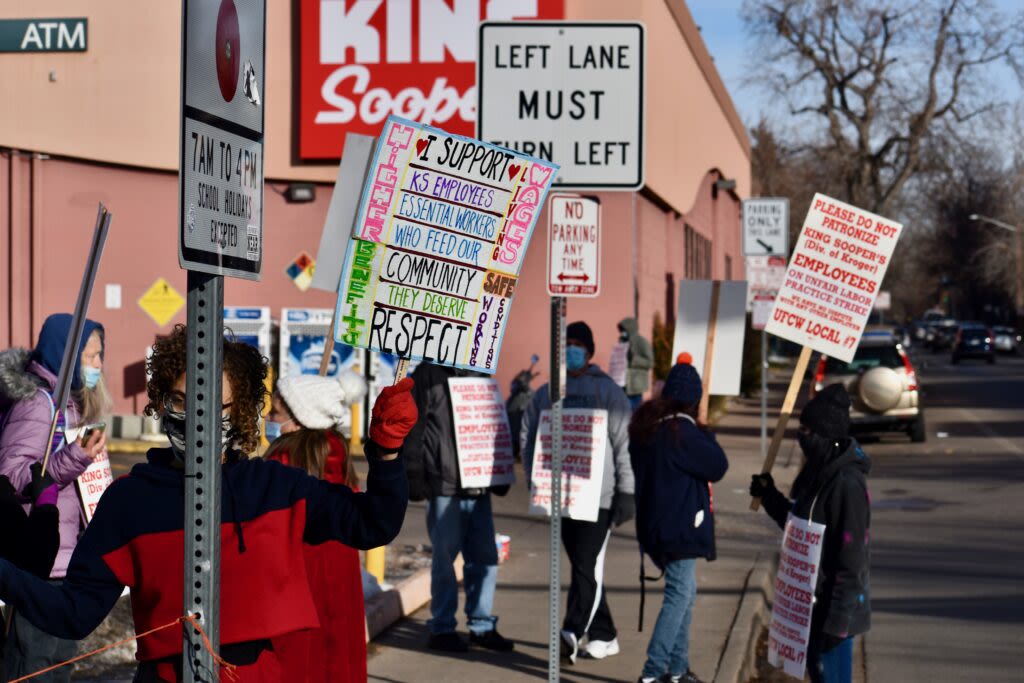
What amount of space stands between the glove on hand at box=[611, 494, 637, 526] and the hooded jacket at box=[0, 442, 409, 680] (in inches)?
188

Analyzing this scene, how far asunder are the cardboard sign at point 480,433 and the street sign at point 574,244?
1.49m

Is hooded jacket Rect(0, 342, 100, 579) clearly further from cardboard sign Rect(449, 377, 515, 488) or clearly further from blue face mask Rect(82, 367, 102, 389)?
cardboard sign Rect(449, 377, 515, 488)

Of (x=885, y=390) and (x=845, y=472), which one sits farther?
(x=885, y=390)

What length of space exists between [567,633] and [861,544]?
2531 millimetres

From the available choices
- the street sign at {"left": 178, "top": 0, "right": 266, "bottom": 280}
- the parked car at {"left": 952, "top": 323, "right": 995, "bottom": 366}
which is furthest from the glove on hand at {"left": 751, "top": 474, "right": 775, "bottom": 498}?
the parked car at {"left": 952, "top": 323, "right": 995, "bottom": 366}

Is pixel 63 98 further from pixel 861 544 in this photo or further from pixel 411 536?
pixel 861 544

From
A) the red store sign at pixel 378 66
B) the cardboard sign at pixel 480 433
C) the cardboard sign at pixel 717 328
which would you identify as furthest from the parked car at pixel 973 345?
the cardboard sign at pixel 480 433

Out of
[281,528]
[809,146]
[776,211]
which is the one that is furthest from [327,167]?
[809,146]

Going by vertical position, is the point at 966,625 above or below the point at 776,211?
below

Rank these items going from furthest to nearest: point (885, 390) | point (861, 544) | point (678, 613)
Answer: point (885, 390) < point (678, 613) < point (861, 544)

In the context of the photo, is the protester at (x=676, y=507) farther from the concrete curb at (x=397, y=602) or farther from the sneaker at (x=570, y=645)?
the concrete curb at (x=397, y=602)

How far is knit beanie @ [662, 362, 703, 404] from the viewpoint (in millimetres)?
7629

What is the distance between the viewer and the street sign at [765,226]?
20.5m

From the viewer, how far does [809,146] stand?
5997 cm
